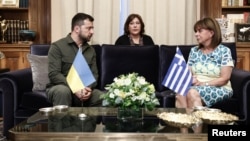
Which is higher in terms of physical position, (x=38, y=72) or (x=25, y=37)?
(x=25, y=37)

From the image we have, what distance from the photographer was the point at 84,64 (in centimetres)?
238

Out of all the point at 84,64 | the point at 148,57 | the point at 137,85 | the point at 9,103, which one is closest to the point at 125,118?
the point at 137,85

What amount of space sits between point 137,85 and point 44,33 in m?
2.76

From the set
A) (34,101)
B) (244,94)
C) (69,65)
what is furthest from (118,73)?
(244,94)

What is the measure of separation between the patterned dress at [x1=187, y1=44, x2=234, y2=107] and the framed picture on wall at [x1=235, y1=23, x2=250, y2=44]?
116cm

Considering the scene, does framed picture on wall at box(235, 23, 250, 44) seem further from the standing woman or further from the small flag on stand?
the small flag on stand

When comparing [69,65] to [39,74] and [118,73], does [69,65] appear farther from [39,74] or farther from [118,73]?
[118,73]

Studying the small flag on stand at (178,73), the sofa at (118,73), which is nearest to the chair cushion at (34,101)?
the sofa at (118,73)

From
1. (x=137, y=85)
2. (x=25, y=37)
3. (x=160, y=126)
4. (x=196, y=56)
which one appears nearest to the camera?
(x=160, y=126)

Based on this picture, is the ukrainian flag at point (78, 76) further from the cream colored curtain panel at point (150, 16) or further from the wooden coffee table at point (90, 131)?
the cream colored curtain panel at point (150, 16)

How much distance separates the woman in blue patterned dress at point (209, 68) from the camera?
2.99 metres

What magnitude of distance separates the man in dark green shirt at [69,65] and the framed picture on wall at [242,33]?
1.80 metres

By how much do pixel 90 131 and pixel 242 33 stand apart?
294 cm

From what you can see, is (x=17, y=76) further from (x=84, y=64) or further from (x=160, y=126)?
(x=160, y=126)
